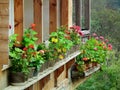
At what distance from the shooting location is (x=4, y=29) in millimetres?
3709

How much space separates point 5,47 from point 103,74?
13.7 metres

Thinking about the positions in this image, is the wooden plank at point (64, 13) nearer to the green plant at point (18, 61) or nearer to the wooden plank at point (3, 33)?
the green plant at point (18, 61)

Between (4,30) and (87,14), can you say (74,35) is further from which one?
(4,30)

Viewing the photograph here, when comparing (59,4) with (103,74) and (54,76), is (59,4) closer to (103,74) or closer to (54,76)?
(54,76)

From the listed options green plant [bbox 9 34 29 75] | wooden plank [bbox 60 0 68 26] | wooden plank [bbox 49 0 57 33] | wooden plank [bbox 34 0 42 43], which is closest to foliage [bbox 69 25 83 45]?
wooden plank [bbox 60 0 68 26]

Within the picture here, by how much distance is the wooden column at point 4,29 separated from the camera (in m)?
3.69

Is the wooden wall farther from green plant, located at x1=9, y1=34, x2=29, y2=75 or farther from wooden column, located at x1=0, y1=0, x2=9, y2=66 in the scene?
green plant, located at x1=9, y1=34, x2=29, y2=75

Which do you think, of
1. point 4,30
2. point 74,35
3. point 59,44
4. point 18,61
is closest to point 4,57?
point 4,30

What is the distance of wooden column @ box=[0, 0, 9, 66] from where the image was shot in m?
3.69

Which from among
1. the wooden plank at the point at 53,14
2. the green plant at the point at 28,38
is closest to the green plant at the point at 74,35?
the wooden plank at the point at 53,14

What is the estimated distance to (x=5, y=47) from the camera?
3.73 m

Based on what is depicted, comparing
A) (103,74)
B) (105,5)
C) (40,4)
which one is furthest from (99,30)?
(40,4)

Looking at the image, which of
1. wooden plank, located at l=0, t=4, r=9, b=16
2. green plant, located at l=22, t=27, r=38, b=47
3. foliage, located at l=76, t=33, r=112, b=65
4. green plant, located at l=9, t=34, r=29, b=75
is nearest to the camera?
wooden plank, located at l=0, t=4, r=9, b=16

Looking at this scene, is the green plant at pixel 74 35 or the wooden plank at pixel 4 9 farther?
the green plant at pixel 74 35
